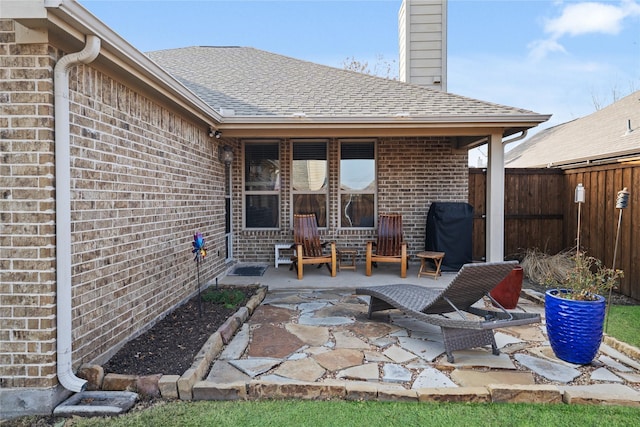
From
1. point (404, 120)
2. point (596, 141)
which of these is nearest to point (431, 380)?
point (404, 120)

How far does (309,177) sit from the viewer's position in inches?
304

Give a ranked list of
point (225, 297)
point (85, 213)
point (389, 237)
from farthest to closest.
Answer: point (389, 237) → point (225, 297) → point (85, 213)

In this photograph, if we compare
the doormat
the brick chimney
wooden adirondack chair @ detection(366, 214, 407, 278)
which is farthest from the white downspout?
the brick chimney

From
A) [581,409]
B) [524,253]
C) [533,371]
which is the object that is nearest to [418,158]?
[524,253]

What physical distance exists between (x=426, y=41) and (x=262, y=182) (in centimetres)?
463

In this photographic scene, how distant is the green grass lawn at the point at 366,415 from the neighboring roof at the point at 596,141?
475 cm

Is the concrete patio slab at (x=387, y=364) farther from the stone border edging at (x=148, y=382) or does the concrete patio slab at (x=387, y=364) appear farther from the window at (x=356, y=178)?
the window at (x=356, y=178)

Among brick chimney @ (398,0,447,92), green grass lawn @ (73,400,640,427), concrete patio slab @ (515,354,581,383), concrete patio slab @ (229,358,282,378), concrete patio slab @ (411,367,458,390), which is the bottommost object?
green grass lawn @ (73,400,640,427)

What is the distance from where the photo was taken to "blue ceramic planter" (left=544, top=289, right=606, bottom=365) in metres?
3.12

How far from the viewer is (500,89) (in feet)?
76.3

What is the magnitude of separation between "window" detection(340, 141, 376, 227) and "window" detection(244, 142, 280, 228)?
4.22ft

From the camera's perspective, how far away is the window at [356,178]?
303 inches

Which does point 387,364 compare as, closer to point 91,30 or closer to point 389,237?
point 91,30

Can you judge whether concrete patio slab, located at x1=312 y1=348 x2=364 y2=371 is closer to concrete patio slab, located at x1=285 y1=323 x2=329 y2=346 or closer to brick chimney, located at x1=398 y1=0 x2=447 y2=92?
concrete patio slab, located at x1=285 y1=323 x2=329 y2=346
